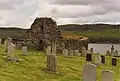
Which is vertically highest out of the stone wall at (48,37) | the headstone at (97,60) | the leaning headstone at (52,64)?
the stone wall at (48,37)

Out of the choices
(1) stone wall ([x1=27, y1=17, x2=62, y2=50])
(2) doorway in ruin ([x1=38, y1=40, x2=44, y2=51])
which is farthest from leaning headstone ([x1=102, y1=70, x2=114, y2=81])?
(2) doorway in ruin ([x1=38, y1=40, x2=44, y2=51])

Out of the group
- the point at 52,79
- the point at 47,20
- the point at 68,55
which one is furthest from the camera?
the point at 47,20

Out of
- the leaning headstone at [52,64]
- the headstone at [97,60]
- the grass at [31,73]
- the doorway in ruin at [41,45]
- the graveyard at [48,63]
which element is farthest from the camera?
the doorway in ruin at [41,45]

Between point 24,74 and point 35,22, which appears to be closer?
point 24,74

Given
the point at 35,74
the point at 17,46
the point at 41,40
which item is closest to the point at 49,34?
the point at 41,40

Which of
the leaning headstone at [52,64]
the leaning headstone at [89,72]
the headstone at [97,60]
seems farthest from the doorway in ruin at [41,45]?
the leaning headstone at [89,72]

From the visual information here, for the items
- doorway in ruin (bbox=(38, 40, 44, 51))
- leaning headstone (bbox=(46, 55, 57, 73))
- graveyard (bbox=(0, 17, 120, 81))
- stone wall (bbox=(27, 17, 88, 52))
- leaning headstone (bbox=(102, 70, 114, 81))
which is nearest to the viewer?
leaning headstone (bbox=(102, 70, 114, 81))

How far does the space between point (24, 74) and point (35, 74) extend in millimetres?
787

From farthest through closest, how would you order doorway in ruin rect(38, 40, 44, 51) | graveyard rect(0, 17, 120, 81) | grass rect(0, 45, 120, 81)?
doorway in ruin rect(38, 40, 44, 51)
grass rect(0, 45, 120, 81)
graveyard rect(0, 17, 120, 81)

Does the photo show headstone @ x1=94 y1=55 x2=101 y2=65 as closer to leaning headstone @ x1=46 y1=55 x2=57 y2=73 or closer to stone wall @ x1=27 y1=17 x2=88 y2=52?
leaning headstone @ x1=46 y1=55 x2=57 y2=73

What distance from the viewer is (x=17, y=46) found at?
125ft

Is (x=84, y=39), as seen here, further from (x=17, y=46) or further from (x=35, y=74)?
(x=35, y=74)

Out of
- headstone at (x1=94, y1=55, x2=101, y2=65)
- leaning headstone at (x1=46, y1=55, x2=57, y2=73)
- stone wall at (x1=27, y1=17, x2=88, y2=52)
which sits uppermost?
stone wall at (x1=27, y1=17, x2=88, y2=52)

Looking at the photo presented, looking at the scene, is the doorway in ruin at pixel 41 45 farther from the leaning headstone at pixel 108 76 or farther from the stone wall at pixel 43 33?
the leaning headstone at pixel 108 76
